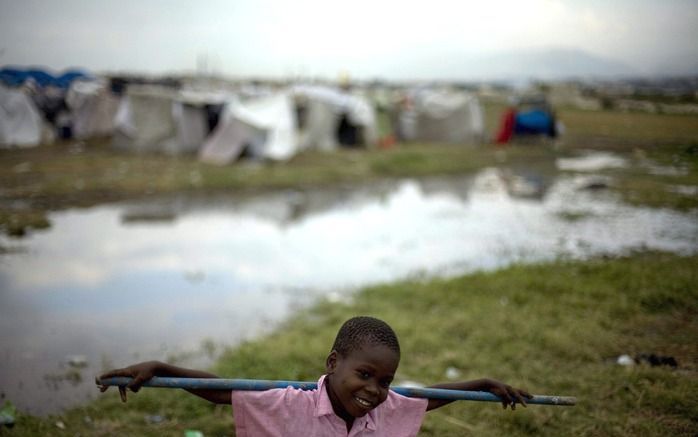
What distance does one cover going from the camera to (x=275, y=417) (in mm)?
1655

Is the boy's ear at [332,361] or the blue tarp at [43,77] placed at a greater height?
the blue tarp at [43,77]

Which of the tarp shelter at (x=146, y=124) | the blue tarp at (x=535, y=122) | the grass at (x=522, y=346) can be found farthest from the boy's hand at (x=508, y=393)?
the blue tarp at (x=535, y=122)

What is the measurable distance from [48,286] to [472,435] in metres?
4.35

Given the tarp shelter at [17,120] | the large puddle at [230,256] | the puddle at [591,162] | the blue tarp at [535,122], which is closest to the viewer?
the large puddle at [230,256]

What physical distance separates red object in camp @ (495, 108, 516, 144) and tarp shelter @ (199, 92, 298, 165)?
7339mm

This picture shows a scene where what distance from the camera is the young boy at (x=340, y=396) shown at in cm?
155

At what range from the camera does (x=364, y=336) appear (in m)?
1.57

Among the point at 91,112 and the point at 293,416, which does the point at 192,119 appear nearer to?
the point at 91,112

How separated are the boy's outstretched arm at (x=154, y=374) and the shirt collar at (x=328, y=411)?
30 cm

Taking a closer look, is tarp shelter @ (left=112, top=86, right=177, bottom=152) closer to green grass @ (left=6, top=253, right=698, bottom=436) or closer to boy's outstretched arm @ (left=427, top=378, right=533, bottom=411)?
green grass @ (left=6, top=253, right=698, bottom=436)

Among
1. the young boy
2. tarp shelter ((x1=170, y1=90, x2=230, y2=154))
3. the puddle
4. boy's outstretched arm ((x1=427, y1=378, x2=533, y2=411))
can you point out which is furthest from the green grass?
tarp shelter ((x1=170, y1=90, x2=230, y2=154))

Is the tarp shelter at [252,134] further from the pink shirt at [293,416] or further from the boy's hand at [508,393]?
the boy's hand at [508,393]

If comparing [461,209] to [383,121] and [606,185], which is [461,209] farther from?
[383,121]

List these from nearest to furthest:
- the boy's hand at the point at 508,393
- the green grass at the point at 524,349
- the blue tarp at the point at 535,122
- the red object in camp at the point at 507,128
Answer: the boy's hand at the point at 508,393 → the green grass at the point at 524,349 → the blue tarp at the point at 535,122 → the red object in camp at the point at 507,128
